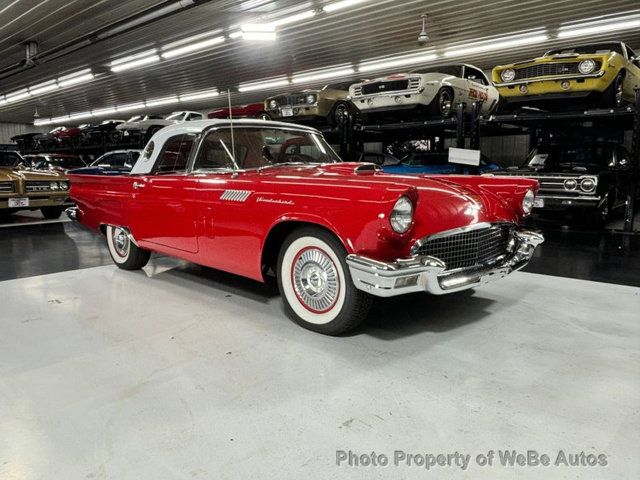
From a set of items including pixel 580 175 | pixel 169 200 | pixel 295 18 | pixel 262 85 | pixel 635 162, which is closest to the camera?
pixel 169 200

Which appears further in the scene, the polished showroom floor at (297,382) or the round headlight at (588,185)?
the round headlight at (588,185)

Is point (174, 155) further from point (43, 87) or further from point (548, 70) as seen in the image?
point (43, 87)

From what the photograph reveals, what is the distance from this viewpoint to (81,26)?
10.4 metres

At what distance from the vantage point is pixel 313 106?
29.7ft

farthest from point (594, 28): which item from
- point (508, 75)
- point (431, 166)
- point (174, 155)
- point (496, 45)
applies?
point (174, 155)

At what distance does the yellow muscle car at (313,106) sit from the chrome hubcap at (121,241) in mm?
5525

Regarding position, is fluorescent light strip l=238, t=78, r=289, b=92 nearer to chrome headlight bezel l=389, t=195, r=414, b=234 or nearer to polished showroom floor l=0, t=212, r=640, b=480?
polished showroom floor l=0, t=212, r=640, b=480

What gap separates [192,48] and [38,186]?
18.5 feet

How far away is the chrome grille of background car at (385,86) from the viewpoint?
24.3 ft

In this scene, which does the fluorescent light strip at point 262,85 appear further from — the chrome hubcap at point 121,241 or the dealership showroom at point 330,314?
the chrome hubcap at point 121,241

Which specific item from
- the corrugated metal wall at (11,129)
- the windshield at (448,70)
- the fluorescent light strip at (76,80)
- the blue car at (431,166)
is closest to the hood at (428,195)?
the blue car at (431,166)

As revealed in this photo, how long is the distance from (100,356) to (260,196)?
4.49 feet

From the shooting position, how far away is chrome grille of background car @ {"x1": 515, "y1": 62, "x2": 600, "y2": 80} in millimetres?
6340

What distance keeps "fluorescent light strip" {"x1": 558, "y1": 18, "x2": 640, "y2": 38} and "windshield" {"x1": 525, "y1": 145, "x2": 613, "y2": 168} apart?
3668mm
